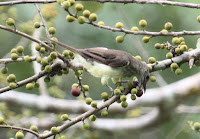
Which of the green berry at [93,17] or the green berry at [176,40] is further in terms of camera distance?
the green berry at [176,40]

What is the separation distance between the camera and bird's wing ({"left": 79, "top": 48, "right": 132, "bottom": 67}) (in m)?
3.09

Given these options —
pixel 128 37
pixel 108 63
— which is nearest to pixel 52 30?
pixel 108 63

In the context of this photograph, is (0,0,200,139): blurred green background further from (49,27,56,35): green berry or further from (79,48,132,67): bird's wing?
(49,27,56,35): green berry

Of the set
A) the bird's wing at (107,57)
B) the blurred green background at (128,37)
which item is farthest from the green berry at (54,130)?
the blurred green background at (128,37)

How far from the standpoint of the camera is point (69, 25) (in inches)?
287

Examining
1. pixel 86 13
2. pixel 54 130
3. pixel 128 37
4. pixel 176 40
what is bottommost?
pixel 54 130

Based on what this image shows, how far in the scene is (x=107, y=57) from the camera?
316 centimetres

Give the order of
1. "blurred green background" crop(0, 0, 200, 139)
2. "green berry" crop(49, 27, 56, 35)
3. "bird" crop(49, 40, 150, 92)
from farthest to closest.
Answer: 1. "blurred green background" crop(0, 0, 200, 139)
2. "bird" crop(49, 40, 150, 92)
3. "green berry" crop(49, 27, 56, 35)

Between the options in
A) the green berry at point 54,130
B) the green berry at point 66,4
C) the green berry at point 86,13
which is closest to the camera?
the green berry at point 54,130

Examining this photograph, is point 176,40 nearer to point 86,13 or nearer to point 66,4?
point 86,13

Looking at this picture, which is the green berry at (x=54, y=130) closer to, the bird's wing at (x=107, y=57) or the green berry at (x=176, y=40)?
the bird's wing at (x=107, y=57)

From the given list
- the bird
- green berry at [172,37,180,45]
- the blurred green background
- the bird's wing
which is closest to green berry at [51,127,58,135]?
the bird


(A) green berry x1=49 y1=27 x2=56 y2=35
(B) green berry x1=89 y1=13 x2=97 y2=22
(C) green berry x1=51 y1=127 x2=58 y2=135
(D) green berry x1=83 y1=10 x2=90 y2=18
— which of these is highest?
(A) green berry x1=49 y1=27 x2=56 y2=35

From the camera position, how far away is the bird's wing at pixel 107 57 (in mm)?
3094
